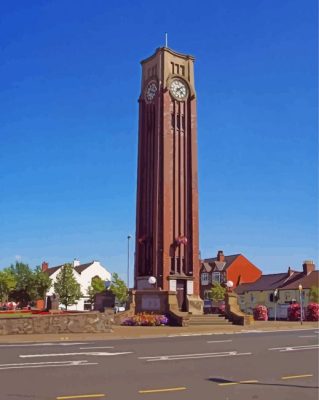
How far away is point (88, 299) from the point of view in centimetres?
9475

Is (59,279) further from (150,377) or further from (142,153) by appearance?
(150,377)

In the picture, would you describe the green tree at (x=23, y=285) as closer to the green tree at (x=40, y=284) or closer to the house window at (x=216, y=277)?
the green tree at (x=40, y=284)

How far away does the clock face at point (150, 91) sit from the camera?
50312mm

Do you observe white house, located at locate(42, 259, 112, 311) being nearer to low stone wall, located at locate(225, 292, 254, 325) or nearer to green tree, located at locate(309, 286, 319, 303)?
green tree, located at locate(309, 286, 319, 303)

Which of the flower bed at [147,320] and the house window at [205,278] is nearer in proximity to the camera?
the flower bed at [147,320]

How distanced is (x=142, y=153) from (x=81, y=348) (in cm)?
3396

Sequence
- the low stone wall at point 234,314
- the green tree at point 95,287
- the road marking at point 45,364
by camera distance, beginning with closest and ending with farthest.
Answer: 1. the road marking at point 45,364
2. the low stone wall at point 234,314
3. the green tree at point 95,287

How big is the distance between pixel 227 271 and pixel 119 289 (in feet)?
63.1

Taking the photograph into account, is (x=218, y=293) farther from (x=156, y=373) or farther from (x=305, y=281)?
(x=156, y=373)

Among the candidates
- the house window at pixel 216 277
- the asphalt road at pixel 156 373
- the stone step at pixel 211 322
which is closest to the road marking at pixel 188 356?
the asphalt road at pixel 156 373

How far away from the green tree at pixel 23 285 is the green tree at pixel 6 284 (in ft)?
3.06

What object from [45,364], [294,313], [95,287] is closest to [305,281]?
[294,313]

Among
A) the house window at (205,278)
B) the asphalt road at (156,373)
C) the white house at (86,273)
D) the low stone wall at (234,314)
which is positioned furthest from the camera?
the white house at (86,273)

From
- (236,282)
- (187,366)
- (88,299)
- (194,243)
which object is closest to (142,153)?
(194,243)
